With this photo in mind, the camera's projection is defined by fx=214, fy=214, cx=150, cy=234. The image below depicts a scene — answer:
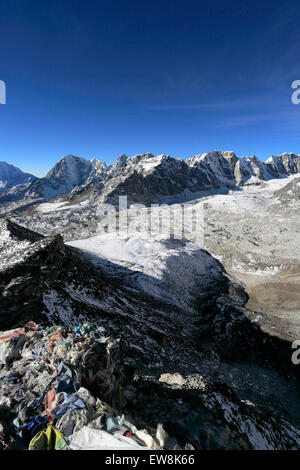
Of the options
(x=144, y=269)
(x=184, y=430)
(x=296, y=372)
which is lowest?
(x=296, y=372)

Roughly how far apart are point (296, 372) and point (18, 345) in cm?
2755

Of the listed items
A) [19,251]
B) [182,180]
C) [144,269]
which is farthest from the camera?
[182,180]

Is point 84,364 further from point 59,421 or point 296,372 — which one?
point 296,372

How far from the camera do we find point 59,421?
20.3 feet

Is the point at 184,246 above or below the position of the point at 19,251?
below

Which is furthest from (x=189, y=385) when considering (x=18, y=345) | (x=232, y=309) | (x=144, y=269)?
(x=144, y=269)

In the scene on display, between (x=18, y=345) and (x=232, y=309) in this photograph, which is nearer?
(x=18, y=345)

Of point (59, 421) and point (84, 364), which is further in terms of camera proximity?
point (84, 364)

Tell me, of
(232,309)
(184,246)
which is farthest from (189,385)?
(184,246)

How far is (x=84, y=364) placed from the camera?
8609mm
